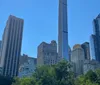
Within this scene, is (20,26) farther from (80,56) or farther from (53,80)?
(53,80)

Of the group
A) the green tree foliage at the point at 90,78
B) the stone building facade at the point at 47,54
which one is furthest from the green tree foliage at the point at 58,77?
the stone building facade at the point at 47,54

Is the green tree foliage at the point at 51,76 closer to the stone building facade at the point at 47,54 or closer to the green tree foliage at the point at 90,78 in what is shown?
the green tree foliage at the point at 90,78

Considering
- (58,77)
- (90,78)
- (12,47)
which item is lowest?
(90,78)

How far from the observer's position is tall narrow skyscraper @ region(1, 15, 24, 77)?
141 m

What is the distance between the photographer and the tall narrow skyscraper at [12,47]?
141125 millimetres

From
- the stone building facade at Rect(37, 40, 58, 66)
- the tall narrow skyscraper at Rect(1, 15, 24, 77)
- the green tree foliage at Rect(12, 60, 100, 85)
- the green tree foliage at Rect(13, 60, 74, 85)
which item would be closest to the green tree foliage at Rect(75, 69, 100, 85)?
the green tree foliage at Rect(12, 60, 100, 85)

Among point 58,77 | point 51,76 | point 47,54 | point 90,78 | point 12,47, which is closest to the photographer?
point 51,76

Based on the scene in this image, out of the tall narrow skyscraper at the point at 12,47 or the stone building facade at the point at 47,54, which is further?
the stone building facade at the point at 47,54

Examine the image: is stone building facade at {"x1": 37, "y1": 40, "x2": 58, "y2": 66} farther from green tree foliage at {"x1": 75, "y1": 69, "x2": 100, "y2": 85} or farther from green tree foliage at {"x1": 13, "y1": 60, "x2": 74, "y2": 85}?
green tree foliage at {"x1": 75, "y1": 69, "x2": 100, "y2": 85}

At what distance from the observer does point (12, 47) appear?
152 m

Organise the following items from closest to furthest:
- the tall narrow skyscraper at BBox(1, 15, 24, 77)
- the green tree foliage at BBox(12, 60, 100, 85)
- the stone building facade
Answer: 1. the green tree foliage at BBox(12, 60, 100, 85)
2. the tall narrow skyscraper at BBox(1, 15, 24, 77)
3. the stone building facade

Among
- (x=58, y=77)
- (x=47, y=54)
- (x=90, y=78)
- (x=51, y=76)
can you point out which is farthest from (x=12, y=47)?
(x=90, y=78)

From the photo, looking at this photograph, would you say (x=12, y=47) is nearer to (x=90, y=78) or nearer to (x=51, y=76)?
(x=51, y=76)

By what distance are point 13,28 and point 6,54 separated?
2516 centimetres
